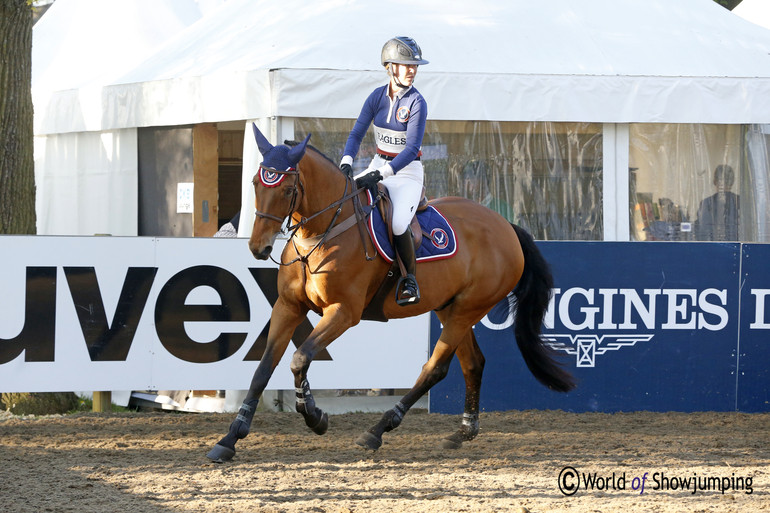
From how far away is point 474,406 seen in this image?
300 inches

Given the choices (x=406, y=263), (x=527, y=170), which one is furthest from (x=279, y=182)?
(x=527, y=170)

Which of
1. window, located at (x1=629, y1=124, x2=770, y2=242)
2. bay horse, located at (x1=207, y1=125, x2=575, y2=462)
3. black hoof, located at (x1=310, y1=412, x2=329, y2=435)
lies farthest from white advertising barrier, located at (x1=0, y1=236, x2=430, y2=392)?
window, located at (x1=629, y1=124, x2=770, y2=242)

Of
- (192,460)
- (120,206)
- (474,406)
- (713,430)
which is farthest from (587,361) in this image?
(120,206)

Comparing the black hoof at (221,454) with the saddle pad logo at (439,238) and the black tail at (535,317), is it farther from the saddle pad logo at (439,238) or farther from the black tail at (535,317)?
the black tail at (535,317)

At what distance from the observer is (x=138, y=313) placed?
27.7ft

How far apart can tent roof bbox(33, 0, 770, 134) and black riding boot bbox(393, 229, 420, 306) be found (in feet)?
11.5

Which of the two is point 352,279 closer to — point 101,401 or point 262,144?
point 262,144

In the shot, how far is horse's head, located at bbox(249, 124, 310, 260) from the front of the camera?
5914mm

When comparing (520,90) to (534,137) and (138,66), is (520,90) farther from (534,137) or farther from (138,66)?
(138,66)

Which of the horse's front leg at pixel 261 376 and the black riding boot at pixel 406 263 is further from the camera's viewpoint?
the black riding boot at pixel 406 263

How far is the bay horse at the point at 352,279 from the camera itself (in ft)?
20.4

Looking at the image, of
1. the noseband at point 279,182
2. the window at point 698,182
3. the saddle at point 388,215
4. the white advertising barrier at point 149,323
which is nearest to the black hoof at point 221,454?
the noseband at point 279,182

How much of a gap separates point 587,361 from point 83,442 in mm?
4512

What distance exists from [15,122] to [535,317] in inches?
203
